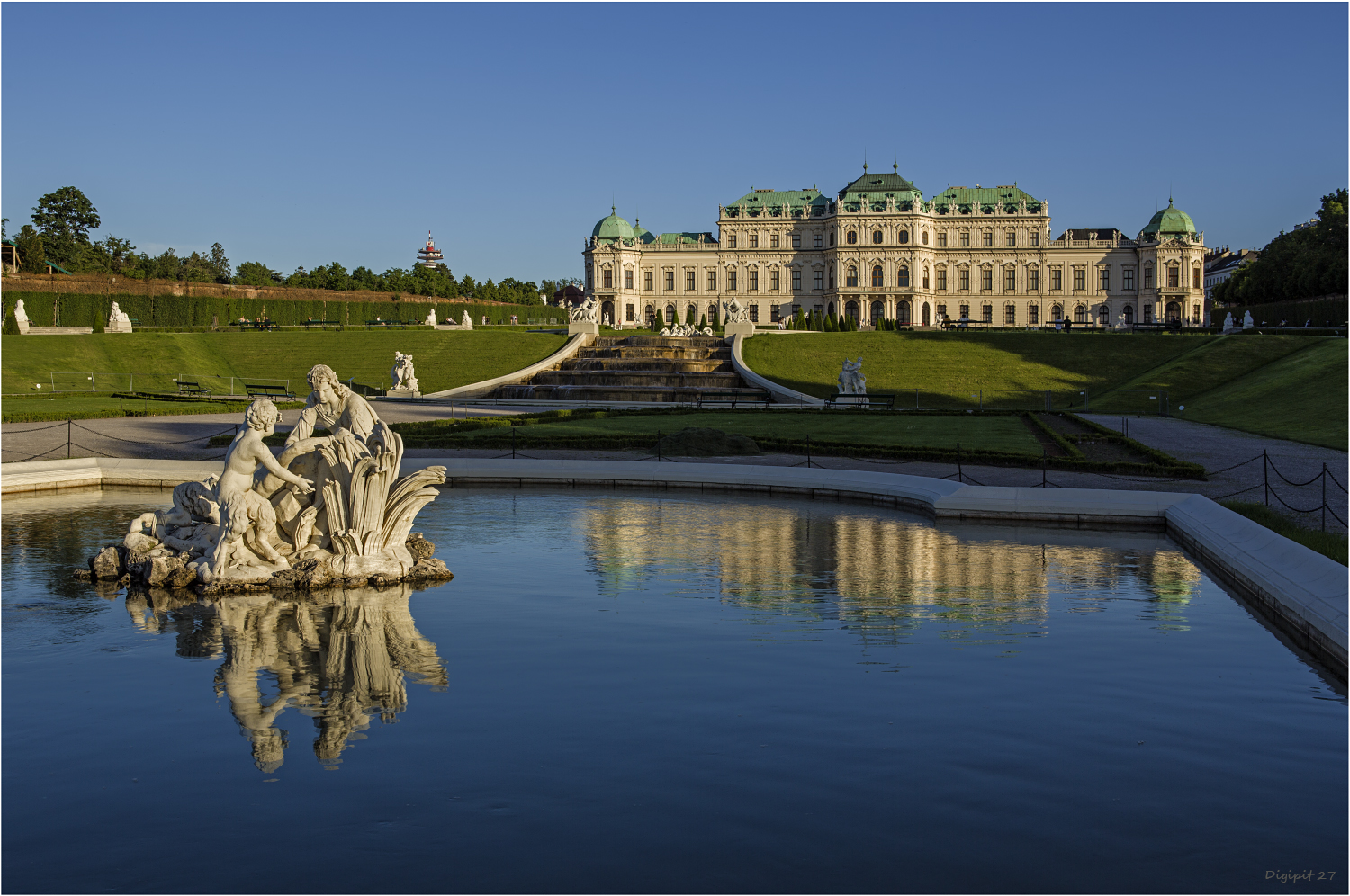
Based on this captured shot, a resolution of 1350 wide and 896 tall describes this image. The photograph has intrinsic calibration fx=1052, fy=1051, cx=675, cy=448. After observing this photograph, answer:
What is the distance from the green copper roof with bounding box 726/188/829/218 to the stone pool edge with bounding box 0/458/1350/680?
8501 cm

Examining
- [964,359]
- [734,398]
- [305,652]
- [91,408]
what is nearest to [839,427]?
→ [734,398]

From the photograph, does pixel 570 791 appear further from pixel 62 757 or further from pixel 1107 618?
pixel 1107 618

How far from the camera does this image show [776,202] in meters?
102

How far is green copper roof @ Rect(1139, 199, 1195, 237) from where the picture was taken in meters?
94.5

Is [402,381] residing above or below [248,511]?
above

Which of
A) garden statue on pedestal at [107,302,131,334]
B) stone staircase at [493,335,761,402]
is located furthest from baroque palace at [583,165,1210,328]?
garden statue on pedestal at [107,302,131,334]

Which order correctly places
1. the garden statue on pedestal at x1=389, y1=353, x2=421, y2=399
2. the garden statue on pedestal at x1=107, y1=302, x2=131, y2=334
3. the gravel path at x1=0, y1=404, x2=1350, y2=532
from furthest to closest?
1. the garden statue on pedestal at x1=107, y1=302, x2=131, y2=334
2. the garden statue on pedestal at x1=389, y1=353, x2=421, y2=399
3. the gravel path at x1=0, y1=404, x2=1350, y2=532

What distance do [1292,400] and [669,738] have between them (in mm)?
35082

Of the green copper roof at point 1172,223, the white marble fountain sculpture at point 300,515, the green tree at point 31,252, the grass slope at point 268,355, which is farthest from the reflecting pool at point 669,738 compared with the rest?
the green copper roof at point 1172,223

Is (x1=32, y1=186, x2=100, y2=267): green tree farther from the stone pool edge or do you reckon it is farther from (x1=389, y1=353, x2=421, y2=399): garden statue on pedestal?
the stone pool edge

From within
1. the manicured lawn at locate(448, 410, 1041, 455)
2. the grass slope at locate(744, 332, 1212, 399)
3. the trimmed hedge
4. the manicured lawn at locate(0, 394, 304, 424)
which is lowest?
the manicured lawn at locate(448, 410, 1041, 455)

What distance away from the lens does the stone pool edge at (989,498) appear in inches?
369

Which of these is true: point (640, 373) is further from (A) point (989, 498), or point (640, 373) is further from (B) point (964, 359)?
(A) point (989, 498)

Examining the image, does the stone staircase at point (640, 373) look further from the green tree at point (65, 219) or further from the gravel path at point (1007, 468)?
the green tree at point (65, 219)
